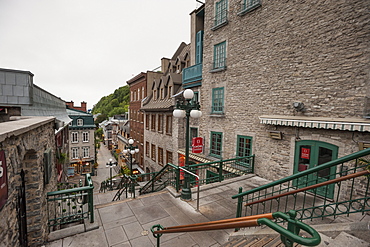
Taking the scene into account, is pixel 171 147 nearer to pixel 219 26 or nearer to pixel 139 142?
pixel 139 142

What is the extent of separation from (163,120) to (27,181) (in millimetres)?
14376

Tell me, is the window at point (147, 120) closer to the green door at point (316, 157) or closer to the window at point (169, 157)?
the window at point (169, 157)

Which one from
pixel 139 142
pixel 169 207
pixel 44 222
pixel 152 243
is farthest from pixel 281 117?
pixel 139 142

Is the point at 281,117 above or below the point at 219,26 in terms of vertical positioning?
below

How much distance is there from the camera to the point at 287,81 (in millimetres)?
8266

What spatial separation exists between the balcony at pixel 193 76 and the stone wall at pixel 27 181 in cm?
1050

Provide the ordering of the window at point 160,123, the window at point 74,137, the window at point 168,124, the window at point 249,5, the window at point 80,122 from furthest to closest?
the window at point 80,122 < the window at point 74,137 < the window at point 160,123 < the window at point 168,124 < the window at point 249,5

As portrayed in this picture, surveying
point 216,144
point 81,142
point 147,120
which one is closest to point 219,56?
point 216,144

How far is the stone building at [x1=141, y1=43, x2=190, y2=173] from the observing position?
55.1 feet

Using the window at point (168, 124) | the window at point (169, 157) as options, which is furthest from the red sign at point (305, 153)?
the window at point (169, 157)

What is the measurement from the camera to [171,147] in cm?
1714

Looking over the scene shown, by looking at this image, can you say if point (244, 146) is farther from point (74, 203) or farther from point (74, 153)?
point (74, 153)

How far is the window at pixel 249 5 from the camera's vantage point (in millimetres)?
9422

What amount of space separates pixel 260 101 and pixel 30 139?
949 centimetres
